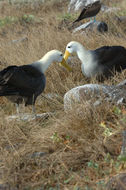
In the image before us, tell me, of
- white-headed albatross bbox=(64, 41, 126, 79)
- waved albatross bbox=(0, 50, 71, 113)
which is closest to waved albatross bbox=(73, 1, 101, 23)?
white-headed albatross bbox=(64, 41, 126, 79)

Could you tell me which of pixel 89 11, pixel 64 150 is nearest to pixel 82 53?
pixel 64 150

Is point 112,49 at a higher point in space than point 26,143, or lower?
higher

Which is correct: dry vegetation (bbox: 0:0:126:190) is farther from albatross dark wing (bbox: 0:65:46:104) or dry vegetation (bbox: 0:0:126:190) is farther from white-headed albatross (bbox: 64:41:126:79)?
white-headed albatross (bbox: 64:41:126:79)

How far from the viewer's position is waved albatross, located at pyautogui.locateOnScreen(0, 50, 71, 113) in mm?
3551

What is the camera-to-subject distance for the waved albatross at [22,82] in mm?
3551

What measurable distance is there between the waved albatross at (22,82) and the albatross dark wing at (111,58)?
1.01 metres

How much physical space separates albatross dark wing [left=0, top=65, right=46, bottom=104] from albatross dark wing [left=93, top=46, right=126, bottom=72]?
3.72 feet

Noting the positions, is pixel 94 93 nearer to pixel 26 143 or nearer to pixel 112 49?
pixel 26 143

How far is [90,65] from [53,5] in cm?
1127

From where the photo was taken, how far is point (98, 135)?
2.70 m

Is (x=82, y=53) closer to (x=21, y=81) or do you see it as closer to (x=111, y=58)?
(x=111, y=58)

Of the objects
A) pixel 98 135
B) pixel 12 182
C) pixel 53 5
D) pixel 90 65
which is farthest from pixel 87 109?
pixel 53 5

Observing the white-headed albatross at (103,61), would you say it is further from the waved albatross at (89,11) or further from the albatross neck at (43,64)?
the waved albatross at (89,11)

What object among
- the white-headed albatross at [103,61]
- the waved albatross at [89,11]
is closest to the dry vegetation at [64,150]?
the white-headed albatross at [103,61]
